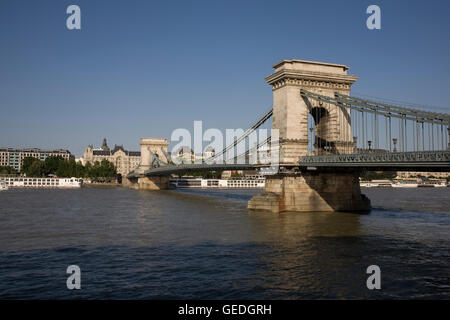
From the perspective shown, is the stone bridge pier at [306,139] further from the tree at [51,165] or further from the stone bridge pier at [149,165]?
the tree at [51,165]

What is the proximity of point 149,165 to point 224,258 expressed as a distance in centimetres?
9443

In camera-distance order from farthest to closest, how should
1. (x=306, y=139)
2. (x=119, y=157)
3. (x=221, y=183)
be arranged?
(x=119, y=157) < (x=221, y=183) < (x=306, y=139)

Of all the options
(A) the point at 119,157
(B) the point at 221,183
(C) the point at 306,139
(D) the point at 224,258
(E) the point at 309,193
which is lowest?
(D) the point at 224,258

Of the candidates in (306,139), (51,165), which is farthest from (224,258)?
(51,165)

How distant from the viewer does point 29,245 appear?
20719 mm

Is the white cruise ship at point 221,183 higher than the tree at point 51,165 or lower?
lower

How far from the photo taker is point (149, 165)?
110 m

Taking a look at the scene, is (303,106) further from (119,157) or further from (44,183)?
(119,157)

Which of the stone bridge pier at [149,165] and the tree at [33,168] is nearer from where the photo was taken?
the stone bridge pier at [149,165]

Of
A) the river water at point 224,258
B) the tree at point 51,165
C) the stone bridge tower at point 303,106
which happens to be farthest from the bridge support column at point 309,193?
the tree at point 51,165

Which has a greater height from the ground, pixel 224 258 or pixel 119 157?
pixel 119 157

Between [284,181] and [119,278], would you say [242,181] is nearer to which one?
[284,181]

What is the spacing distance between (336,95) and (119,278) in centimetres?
3126

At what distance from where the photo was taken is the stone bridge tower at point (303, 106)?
37.9 m
